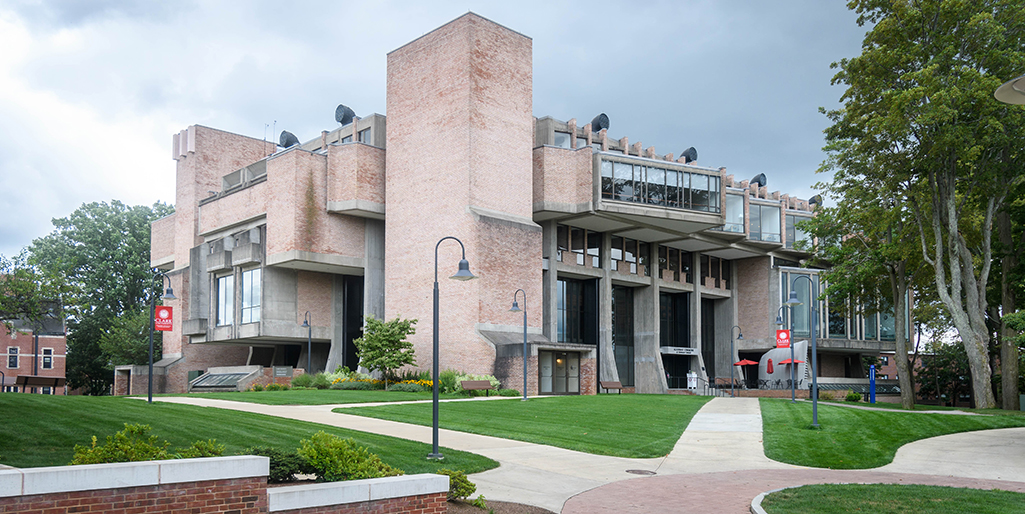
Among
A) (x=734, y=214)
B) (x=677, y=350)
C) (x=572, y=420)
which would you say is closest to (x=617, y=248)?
(x=734, y=214)

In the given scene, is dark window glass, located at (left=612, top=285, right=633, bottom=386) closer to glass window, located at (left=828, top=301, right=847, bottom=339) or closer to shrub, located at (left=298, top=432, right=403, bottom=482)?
glass window, located at (left=828, top=301, right=847, bottom=339)

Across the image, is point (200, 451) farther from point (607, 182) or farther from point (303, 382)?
point (607, 182)

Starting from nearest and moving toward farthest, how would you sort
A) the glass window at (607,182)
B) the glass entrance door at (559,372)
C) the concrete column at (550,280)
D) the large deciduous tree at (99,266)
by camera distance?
the glass entrance door at (559,372) → the glass window at (607,182) → the concrete column at (550,280) → the large deciduous tree at (99,266)

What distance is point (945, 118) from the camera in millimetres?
30172

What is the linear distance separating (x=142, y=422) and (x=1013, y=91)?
15608 mm

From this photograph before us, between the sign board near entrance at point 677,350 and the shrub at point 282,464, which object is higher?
the shrub at point 282,464

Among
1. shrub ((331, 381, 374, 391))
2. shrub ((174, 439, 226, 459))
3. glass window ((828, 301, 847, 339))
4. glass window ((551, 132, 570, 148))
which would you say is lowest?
shrub ((331, 381, 374, 391))

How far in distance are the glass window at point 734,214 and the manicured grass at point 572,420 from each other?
24671 millimetres

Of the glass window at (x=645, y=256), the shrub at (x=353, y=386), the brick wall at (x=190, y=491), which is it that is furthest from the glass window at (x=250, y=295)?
the brick wall at (x=190, y=491)

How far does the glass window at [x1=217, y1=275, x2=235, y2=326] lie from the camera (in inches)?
2048

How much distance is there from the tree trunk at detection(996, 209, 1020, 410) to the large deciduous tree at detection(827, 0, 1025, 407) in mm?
2427

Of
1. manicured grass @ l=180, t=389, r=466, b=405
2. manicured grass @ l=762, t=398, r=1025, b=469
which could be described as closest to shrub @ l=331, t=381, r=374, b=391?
manicured grass @ l=180, t=389, r=466, b=405

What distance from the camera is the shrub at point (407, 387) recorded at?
3784 cm

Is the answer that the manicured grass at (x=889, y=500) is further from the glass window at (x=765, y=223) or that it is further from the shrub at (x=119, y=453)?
the glass window at (x=765, y=223)
